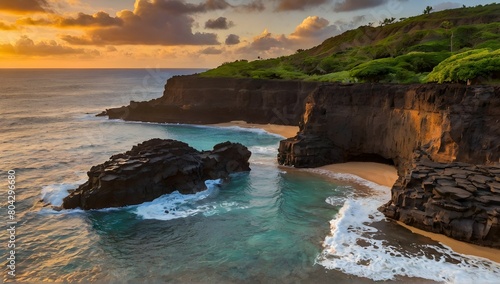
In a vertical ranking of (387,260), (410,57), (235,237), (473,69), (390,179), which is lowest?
(235,237)

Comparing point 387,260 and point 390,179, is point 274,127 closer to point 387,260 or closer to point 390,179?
point 390,179

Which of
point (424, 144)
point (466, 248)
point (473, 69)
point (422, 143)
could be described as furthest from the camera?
point (473, 69)

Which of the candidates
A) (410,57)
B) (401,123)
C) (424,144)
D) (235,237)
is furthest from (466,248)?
(410,57)

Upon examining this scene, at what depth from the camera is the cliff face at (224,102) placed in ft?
205

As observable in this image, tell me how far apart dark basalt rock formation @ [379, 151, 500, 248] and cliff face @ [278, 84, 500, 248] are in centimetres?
4

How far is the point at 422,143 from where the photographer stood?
29.3 meters

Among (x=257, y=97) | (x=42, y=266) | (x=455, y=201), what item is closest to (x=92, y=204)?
(x=42, y=266)

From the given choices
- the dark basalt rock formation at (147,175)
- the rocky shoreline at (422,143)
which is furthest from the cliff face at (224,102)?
the dark basalt rock formation at (147,175)

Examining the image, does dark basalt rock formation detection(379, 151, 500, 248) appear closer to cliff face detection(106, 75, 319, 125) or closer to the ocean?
the ocean

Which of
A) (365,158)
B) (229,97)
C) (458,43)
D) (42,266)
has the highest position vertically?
(458,43)

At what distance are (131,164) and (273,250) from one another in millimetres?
13438

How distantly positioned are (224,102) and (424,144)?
43318 mm

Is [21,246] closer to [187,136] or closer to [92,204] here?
[92,204]

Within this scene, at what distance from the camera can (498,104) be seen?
81.0 feet
